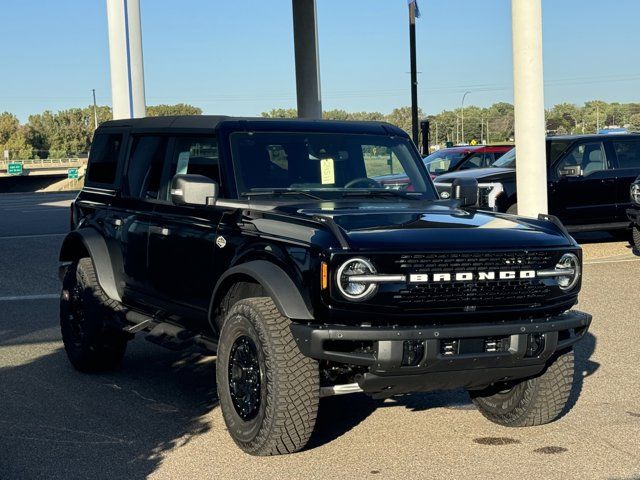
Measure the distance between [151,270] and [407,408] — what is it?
78.2 inches

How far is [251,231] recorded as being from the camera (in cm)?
616

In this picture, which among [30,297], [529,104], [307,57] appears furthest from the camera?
[307,57]

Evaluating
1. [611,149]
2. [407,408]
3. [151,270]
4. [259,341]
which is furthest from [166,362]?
[611,149]

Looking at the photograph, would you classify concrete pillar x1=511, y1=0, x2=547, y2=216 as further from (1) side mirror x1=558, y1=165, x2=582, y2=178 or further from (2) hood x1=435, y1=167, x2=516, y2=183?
(2) hood x1=435, y1=167, x2=516, y2=183

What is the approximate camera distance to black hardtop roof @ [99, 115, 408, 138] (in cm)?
708

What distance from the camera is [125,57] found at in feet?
58.0

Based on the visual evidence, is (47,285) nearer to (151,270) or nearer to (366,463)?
(151,270)

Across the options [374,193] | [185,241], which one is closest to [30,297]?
[185,241]

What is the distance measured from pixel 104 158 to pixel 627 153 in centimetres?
1188

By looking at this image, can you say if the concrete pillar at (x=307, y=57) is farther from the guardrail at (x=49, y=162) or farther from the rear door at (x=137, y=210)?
the guardrail at (x=49, y=162)

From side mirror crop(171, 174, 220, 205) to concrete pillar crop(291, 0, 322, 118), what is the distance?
17.4 meters

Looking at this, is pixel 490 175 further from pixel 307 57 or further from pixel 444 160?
pixel 307 57

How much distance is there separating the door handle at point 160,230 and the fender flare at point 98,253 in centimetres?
76

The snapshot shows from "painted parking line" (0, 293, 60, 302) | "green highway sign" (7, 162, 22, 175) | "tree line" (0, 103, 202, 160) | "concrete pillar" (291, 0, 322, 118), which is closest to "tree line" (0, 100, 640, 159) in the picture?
"tree line" (0, 103, 202, 160)
